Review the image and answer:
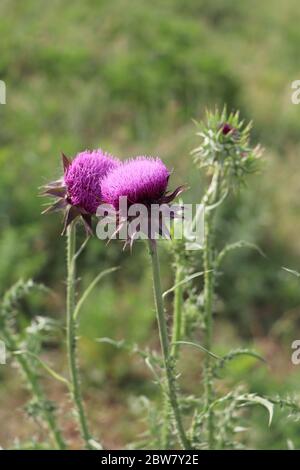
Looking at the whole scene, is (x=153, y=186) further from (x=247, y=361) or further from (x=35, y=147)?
A: (x=35, y=147)

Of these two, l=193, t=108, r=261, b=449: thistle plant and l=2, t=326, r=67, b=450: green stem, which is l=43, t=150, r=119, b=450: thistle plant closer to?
l=193, t=108, r=261, b=449: thistle plant

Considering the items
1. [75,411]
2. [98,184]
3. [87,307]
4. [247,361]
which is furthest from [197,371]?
[98,184]

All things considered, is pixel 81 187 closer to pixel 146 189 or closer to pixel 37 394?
pixel 146 189

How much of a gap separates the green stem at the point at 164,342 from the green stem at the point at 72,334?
249 mm

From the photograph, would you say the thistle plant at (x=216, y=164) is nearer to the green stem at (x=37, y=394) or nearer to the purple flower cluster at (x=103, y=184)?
the purple flower cluster at (x=103, y=184)

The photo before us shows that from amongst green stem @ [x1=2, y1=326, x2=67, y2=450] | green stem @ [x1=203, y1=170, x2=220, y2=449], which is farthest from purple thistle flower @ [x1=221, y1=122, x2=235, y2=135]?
green stem @ [x1=2, y1=326, x2=67, y2=450]

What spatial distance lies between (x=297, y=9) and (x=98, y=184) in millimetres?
8597

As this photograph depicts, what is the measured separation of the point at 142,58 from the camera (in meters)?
6.96

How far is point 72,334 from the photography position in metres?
1.75

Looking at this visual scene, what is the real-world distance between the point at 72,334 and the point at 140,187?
0.51 metres

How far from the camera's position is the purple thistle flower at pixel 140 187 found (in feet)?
4.63

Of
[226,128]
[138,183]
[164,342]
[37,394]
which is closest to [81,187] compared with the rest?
[138,183]

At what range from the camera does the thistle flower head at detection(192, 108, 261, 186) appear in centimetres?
183

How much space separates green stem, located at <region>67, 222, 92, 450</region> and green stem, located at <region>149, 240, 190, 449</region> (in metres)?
0.25
